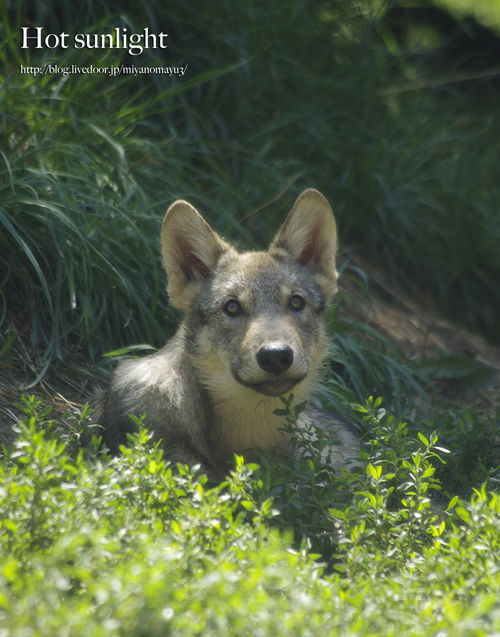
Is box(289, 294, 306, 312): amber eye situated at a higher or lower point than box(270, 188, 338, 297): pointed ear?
lower

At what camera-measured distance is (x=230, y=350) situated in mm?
3518

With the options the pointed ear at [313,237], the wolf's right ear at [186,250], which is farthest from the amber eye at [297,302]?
the wolf's right ear at [186,250]

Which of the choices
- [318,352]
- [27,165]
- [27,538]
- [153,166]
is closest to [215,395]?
[318,352]

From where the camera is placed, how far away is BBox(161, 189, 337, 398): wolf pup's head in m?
3.34

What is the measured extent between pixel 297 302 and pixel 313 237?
52 cm

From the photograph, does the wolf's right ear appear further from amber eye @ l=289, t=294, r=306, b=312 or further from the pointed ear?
amber eye @ l=289, t=294, r=306, b=312

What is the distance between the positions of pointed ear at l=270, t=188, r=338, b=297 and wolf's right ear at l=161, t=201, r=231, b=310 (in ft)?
1.24

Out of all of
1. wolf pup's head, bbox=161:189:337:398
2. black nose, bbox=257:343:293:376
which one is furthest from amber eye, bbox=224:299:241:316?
black nose, bbox=257:343:293:376

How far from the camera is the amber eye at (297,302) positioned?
12.3 ft

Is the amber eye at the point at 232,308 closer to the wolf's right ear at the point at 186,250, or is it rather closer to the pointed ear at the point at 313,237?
the wolf's right ear at the point at 186,250

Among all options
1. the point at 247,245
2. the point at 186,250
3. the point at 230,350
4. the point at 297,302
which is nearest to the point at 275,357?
the point at 230,350

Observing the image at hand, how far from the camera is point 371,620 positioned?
6.67 ft

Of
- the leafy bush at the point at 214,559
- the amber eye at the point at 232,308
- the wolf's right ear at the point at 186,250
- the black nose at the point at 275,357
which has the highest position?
the wolf's right ear at the point at 186,250

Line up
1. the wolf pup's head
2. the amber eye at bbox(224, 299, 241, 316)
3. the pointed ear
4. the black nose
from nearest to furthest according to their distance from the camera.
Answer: the black nose, the wolf pup's head, the amber eye at bbox(224, 299, 241, 316), the pointed ear
